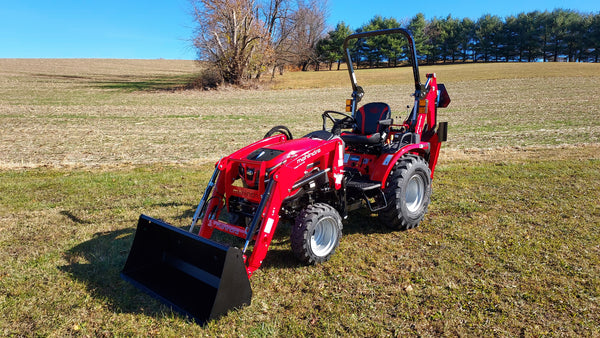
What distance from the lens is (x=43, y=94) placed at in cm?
2864

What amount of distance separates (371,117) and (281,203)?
2449 millimetres

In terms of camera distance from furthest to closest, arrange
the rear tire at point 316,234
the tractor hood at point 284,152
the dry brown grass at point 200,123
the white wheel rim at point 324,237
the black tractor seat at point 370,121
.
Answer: the dry brown grass at point 200,123 → the black tractor seat at point 370,121 → the white wheel rim at point 324,237 → the tractor hood at point 284,152 → the rear tire at point 316,234

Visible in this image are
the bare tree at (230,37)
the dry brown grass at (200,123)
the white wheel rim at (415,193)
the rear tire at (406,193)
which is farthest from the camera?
the bare tree at (230,37)

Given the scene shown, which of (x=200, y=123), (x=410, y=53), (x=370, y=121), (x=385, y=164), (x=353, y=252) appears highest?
(x=410, y=53)

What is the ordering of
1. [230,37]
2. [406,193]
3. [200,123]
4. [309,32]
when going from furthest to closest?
1. [309,32]
2. [230,37]
3. [200,123]
4. [406,193]

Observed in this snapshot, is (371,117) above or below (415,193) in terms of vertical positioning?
above

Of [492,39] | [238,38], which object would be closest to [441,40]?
[492,39]

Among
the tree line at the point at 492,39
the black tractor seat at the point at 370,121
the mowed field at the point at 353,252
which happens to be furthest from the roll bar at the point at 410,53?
the tree line at the point at 492,39

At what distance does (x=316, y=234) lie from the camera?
4203 mm

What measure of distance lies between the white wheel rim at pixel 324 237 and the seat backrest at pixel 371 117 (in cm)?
196

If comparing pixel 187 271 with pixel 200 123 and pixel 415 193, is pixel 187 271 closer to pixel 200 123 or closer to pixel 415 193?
pixel 415 193

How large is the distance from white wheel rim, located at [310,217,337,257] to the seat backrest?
1959 mm

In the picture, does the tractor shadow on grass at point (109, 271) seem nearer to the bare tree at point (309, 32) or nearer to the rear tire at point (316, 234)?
the rear tire at point (316, 234)

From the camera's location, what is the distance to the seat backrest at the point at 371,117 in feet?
18.5
